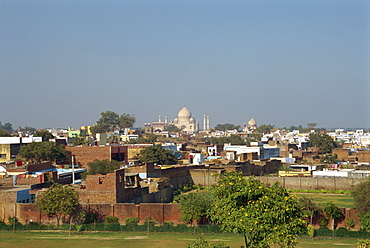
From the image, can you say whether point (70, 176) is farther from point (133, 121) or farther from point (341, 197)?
point (133, 121)

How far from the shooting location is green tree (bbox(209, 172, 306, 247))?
60.3 feet

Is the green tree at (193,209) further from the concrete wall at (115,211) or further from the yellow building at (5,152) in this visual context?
the yellow building at (5,152)

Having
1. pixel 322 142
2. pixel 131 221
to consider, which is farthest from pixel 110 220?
pixel 322 142

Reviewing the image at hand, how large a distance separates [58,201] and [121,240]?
196 inches

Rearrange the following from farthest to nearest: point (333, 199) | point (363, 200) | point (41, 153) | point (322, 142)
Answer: point (322, 142) → point (41, 153) → point (333, 199) → point (363, 200)

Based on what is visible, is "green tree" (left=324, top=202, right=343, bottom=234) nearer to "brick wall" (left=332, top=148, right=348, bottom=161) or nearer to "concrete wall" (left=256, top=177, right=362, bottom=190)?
"concrete wall" (left=256, top=177, right=362, bottom=190)

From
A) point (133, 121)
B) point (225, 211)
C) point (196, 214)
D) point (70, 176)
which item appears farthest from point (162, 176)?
point (133, 121)

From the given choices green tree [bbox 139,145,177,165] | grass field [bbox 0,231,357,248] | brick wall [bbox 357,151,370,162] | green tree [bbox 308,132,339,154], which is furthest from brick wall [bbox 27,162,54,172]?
green tree [bbox 308,132,339,154]

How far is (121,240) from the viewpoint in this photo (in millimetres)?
28547

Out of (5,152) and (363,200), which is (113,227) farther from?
(5,152)

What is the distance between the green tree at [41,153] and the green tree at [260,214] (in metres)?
36.8

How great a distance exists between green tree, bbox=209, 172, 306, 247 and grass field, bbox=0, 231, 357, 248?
7.31m

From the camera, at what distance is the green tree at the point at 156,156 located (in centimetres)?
6131

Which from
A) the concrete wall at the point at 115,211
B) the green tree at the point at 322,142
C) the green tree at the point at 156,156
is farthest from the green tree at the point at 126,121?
the concrete wall at the point at 115,211
